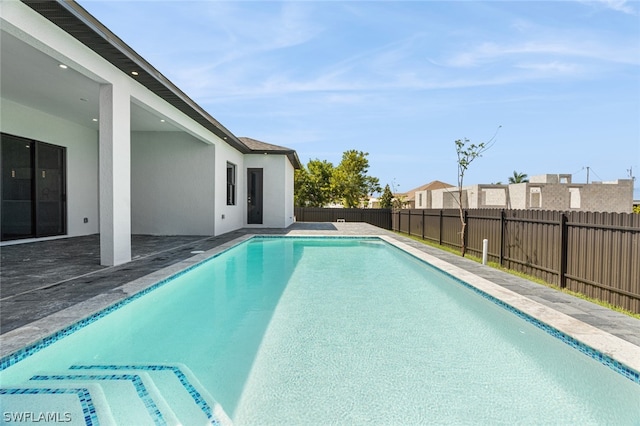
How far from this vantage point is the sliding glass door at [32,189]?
8492mm

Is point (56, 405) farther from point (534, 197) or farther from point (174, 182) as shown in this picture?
point (534, 197)

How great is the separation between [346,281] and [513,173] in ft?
173

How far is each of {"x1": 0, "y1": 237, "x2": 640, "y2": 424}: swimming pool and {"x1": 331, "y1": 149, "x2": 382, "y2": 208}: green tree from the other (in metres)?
27.1

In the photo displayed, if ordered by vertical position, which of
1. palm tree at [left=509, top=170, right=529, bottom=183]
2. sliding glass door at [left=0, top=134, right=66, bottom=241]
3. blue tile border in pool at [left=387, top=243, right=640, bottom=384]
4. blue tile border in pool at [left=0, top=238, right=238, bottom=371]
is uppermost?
palm tree at [left=509, top=170, right=529, bottom=183]

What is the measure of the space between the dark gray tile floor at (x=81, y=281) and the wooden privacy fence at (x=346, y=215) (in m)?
12.8

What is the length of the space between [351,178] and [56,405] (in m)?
30.3

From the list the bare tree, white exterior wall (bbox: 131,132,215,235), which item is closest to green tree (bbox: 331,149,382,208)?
the bare tree

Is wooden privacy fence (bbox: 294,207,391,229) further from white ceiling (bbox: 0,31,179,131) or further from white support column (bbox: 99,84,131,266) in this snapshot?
white support column (bbox: 99,84,131,266)

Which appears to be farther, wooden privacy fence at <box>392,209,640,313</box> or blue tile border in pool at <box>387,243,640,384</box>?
wooden privacy fence at <box>392,209,640,313</box>

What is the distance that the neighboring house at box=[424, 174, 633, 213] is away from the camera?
22391 mm

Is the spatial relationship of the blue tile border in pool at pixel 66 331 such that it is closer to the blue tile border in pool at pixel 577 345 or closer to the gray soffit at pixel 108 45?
the gray soffit at pixel 108 45

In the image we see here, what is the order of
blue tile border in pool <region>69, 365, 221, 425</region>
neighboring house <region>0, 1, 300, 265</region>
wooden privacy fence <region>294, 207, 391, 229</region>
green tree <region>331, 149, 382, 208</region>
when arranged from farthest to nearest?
green tree <region>331, 149, 382, 208</region>, wooden privacy fence <region>294, 207, 391, 229</region>, neighboring house <region>0, 1, 300, 265</region>, blue tile border in pool <region>69, 365, 221, 425</region>

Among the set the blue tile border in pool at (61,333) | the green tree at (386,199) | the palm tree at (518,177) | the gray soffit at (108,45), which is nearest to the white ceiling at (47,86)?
the gray soffit at (108,45)

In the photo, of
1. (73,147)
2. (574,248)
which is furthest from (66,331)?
(73,147)
